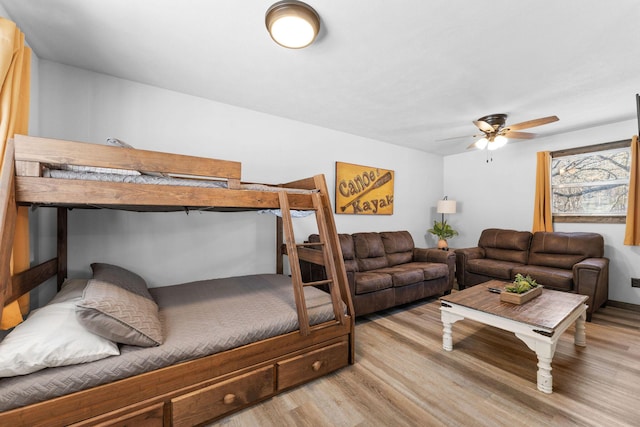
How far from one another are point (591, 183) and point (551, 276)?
5.54 feet

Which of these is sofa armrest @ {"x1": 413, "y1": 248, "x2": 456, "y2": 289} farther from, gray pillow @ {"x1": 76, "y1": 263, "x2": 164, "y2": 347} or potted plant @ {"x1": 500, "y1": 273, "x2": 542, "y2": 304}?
gray pillow @ {"x1": 76, "y1": 263, "x2": 164, "y2": 347}

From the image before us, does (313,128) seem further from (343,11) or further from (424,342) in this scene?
(424,342)

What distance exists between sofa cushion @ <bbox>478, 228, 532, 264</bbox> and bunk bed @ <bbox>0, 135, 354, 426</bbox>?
3321 mm

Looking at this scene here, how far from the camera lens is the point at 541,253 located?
3842 mm

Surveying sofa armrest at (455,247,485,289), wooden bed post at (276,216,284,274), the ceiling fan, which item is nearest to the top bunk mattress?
wooden bed post at (276,216,284,274)

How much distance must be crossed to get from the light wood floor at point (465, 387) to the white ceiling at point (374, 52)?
8.16ft

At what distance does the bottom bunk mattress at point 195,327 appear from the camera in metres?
1.17

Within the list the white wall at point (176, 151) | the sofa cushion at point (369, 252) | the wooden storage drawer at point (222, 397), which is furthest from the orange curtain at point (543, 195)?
the wooden storage drawer at point (222, 397)

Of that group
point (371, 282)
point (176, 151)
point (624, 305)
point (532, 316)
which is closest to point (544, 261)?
point (624, 305)

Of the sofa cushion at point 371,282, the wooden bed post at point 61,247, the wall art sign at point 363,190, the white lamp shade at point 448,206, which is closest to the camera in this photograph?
the wooden bed post at point 61,247

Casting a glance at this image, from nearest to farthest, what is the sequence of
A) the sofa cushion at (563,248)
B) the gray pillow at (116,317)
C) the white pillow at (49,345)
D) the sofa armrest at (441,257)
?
the white pillow at (49,345) < the gray pillow at (116,317) < the sofa cushion at (563,248) < the sofa armrest at (441,257)

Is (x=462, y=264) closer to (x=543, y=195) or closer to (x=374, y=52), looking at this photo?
(x=543, y=195)

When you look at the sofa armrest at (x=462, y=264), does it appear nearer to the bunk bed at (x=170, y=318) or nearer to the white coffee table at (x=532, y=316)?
the white coffee table at (x=532, y=316)

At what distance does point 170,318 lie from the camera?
5.84ft
